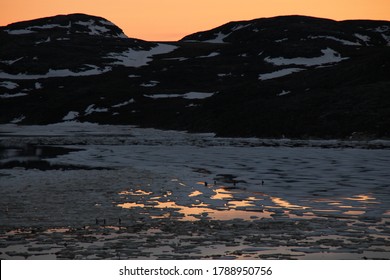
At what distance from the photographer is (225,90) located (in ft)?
357

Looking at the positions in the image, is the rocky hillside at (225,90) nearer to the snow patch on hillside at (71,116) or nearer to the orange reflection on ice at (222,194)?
the snow patch on hillside at (71,116)

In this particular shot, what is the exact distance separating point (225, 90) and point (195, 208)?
87.1 meters

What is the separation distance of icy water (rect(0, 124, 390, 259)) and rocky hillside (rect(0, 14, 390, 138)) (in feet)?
103

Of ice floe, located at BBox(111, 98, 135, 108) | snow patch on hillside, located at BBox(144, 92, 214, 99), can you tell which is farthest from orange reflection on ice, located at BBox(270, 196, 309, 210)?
snow patch on hillside, located at BBox(144, 92, 214, 99)

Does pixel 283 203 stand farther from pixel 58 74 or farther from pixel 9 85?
pixel 58 74

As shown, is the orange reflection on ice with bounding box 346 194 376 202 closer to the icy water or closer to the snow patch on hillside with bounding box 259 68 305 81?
the icy water

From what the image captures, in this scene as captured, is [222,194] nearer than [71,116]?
Yes

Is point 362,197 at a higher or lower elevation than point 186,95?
lower

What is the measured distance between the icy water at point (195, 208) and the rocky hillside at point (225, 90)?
3138 centimetres

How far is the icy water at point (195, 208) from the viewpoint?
1584cm

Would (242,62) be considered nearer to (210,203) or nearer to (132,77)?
(132,77)

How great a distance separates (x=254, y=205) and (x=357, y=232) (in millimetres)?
5875

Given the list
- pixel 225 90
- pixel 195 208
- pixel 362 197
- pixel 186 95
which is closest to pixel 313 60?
pixel 186 95

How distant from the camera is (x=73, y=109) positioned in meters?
128
